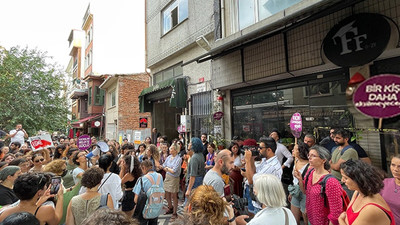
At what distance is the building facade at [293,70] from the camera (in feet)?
14.3

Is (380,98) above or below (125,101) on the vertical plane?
below

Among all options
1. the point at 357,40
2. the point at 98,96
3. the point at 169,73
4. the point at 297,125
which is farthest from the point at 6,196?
the point at 98,96

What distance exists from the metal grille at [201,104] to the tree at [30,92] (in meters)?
11.2

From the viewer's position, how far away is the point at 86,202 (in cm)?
271

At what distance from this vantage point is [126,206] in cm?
337

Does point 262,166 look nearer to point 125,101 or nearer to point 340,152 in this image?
point 340,152

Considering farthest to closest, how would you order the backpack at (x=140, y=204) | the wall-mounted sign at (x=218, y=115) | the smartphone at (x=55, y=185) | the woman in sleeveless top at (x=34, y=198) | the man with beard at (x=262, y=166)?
the wall-mounted sign at (x=218, y=115)
the man with beard at (x=262, y=166)
the backpack at (x=140, y=204)
the smartphone at (x=55, y=185)
the woman in sleeveless top at (x=34, y=198)

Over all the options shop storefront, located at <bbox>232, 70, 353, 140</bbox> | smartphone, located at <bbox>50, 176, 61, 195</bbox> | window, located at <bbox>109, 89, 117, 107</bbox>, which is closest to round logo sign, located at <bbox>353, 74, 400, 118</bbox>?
shop storefront, located at <bbox>232, 70, 353, 140</bbox>

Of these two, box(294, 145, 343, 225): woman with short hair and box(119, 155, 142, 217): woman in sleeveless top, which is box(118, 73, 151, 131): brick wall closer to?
box(119, 155, 142, 217): woman in sleeveless top

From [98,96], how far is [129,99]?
7791 millimetres

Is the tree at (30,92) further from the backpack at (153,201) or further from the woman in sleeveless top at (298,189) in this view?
the woman in sleeveless top at (298,189)

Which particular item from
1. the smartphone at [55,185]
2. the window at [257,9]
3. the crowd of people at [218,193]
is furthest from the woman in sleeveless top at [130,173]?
the window at [257,9]

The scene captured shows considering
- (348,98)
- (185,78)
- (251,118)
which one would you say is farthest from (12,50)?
(348,98)

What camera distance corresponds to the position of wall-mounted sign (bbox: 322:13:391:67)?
410 cm
